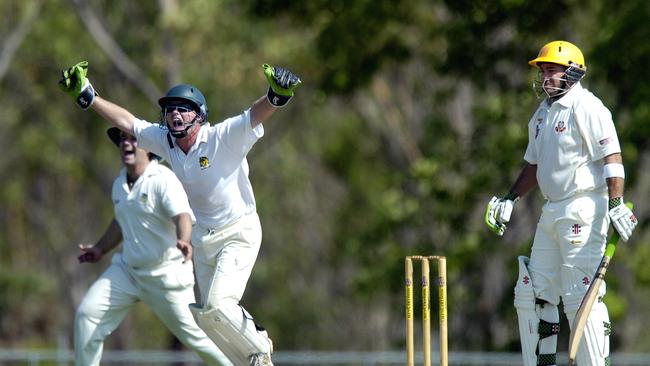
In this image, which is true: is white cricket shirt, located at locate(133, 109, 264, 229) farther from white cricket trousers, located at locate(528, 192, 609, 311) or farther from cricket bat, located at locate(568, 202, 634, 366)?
cricket bat, located at locate(568, 202, 634, 366)

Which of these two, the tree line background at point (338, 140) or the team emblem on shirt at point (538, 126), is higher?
the tree line background at point (338, 140)

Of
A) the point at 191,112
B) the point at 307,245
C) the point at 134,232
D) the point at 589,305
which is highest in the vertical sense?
the point at 307,245

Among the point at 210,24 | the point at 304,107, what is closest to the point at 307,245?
the point at 304,107

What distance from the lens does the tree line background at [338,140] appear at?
19266mm

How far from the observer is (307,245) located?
43656mm

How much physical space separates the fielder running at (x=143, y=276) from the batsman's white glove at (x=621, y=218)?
295 centimetres

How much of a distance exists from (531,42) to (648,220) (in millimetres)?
2950

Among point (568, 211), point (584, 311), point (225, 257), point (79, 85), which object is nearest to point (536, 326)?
point (584, 311)

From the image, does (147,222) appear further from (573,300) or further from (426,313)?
(573,300)

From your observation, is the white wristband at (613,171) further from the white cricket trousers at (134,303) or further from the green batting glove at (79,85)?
the green batting glove at (79,85)

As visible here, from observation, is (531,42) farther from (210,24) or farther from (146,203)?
(146,203)

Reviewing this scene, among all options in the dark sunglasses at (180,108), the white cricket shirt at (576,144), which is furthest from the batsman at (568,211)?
the dark sunglasses at (180,108)

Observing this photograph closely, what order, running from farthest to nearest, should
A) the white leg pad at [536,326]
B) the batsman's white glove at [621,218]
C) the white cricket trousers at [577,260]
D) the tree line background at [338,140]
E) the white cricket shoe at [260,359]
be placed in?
the tree line background at [338,140], the white cricket shoe at [260,359], the white leg pad at [536,326], the white cricket trousers at [577,260], the batsman's white glove at [621,218]

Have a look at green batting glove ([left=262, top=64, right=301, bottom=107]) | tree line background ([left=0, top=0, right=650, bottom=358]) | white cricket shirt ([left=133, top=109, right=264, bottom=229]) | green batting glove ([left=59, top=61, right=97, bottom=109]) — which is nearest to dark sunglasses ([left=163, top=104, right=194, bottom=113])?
white cricket shirt ([left=133, top=109, right=264, bottom=229])
